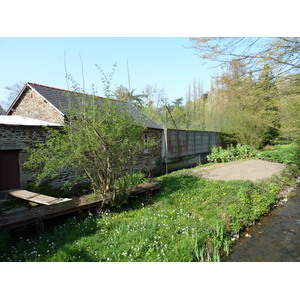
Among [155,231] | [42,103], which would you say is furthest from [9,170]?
[155,231]

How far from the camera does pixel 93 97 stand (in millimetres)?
4891

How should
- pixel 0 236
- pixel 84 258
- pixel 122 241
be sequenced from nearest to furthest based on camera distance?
pixel 84 258 < pixel 122 241 < pixel 0 236

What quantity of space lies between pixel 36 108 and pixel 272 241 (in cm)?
1041

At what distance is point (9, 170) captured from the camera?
6195mm

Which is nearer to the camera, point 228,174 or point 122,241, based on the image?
point 122,241

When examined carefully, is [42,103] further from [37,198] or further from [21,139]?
[37,198]

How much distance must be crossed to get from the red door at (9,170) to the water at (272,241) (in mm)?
6639

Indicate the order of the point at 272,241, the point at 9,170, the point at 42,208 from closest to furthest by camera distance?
the point at 272,241, the point at 42,208, the point at 9,170

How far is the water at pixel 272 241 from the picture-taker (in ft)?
11.9

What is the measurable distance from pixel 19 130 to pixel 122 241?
5.20 meters

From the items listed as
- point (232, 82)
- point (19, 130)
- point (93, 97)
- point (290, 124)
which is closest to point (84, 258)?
point (93, 97)

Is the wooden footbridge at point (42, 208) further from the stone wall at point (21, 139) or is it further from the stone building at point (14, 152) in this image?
the stone wall at point (21, 139)

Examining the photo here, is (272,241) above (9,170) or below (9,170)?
below

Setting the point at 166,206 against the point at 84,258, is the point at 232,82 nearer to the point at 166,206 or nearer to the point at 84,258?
the point at 166,206
